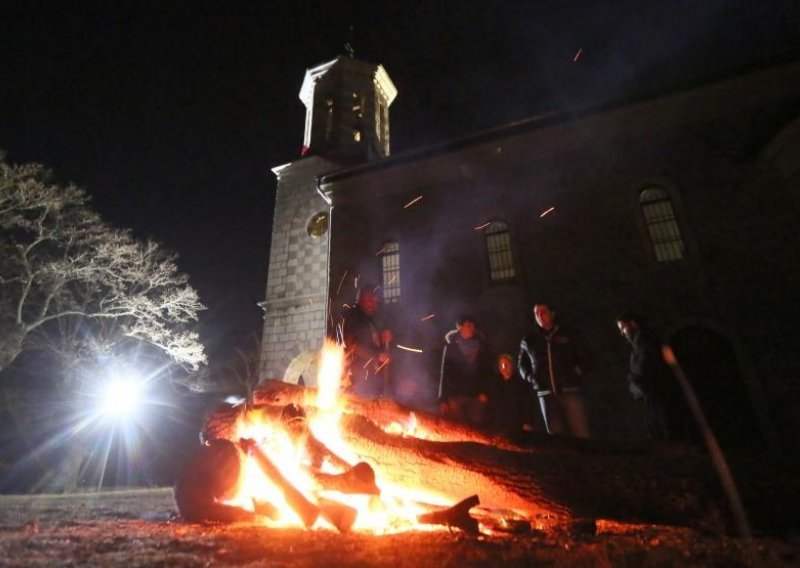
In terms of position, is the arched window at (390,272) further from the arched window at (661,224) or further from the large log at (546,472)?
the large log at (546,472)

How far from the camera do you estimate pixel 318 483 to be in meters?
3.69

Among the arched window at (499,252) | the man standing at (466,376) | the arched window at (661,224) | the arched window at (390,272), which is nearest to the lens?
the man standing at (466,376)

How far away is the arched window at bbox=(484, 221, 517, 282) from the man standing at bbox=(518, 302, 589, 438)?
13.8 ft

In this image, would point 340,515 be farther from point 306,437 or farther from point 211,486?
point 211,486

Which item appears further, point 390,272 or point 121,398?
point 121,398

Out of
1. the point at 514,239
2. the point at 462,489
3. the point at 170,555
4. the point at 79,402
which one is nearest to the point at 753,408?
the point at 514,239

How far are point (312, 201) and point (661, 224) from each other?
11915 millimetres

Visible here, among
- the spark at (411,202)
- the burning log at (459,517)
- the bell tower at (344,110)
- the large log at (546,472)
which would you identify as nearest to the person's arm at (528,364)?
the large log at (546,472)

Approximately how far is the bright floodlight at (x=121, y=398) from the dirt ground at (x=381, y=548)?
A: 50.7 feet

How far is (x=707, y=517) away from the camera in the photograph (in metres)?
3.12

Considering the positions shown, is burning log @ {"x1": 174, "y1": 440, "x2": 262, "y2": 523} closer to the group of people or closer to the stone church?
the group of people

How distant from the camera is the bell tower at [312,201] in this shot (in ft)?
45.5

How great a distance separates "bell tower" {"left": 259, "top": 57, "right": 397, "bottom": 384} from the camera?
1386cm

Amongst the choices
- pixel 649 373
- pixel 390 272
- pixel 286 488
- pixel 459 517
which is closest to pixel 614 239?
pixel 649 373
